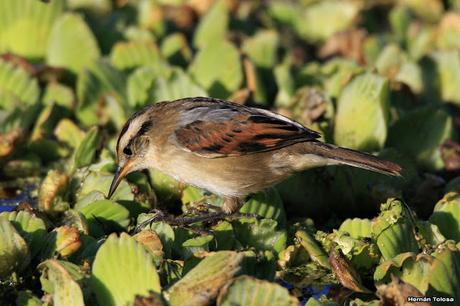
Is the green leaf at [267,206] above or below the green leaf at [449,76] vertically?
below

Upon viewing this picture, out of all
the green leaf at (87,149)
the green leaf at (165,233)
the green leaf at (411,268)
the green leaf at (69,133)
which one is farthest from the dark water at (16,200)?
the green leaf at (411,268)

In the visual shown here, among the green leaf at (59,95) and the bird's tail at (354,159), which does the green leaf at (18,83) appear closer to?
the green leaf at (59,95)

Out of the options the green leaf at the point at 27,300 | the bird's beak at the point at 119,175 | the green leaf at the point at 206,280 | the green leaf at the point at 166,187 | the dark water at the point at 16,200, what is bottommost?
the dark water at the point at 16,200

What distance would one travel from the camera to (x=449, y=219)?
225 inches

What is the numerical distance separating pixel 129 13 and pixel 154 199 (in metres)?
3.71

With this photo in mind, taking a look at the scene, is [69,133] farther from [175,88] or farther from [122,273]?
[122,273]

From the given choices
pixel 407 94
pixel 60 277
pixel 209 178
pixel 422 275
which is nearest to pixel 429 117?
pixel 407 94

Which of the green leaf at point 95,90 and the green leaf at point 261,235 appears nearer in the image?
the green leaf at point 261,235

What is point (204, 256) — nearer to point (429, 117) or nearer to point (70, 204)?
point (70, 204)

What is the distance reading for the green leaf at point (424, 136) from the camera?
7.23 metres

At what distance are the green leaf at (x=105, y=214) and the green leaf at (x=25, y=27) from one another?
3064 mm

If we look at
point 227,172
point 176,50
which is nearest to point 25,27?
point 176,50

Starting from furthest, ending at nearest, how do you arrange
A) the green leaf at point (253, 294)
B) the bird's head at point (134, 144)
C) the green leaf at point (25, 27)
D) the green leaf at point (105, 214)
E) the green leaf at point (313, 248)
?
the green leaf at point (25, 27), the bird's head at point (134, 144), the green leaf at point (105, 214), the green leaf at point (313, 248), the green leaf at point (253, 294)

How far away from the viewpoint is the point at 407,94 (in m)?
7.98
